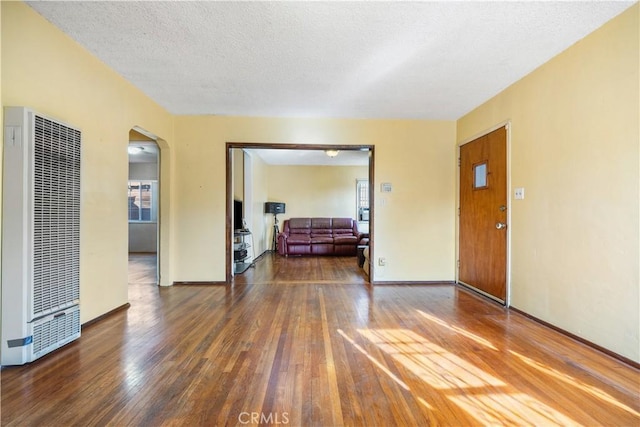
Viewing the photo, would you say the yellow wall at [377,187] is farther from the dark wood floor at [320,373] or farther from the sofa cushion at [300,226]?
the sofa cushion at [300,226]

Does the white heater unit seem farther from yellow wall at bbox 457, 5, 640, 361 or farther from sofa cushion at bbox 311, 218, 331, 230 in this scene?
sofa cushion at bbox 311, 218, 331, 230

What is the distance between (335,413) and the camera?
1.37m

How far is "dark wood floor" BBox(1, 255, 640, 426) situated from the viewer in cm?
137

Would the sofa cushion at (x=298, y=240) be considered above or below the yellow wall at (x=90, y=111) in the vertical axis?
below

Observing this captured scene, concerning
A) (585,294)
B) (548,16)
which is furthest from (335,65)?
(585,294)

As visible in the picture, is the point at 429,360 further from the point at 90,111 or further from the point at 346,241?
the point at 346,241

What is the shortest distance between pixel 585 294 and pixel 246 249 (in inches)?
183

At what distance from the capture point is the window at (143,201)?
24.6ft

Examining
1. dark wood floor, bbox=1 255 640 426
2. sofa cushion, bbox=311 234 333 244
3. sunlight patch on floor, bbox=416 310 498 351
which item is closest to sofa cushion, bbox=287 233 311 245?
sofa cushion, bbox=311 234 333 244

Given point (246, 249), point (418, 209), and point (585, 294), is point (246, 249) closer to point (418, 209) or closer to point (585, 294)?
point (418, 209)

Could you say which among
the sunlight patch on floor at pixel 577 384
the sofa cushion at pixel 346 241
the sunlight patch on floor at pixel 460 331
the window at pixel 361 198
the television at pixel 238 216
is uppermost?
the window at pixel 361 198

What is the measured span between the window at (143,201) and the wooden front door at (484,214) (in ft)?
24.2
